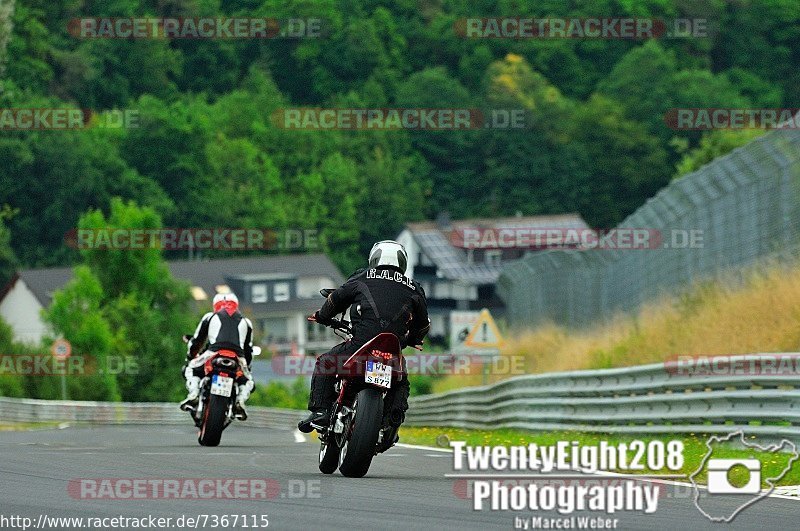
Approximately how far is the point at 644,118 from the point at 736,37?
15.7m

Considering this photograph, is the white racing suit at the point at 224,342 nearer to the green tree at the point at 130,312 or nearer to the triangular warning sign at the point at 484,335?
the triangular warning sign at the point at 484,335

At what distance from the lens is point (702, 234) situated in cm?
2312

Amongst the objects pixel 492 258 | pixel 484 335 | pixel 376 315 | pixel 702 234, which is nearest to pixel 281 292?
pixel 492 258

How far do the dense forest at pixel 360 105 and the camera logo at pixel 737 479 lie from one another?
114 meters

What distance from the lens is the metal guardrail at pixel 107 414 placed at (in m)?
41.3

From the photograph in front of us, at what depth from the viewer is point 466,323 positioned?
29.8m

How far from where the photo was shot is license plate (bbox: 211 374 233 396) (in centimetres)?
1870

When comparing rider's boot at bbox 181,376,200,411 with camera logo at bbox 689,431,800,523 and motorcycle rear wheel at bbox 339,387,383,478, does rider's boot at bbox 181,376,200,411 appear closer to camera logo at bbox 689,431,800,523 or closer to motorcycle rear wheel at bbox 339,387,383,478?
camera logo at bbox 689,431,800,523

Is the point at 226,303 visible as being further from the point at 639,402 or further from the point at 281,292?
the point at 281,292

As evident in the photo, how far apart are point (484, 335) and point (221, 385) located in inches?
336

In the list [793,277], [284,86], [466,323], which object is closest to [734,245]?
[793,277]

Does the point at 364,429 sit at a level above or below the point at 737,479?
above

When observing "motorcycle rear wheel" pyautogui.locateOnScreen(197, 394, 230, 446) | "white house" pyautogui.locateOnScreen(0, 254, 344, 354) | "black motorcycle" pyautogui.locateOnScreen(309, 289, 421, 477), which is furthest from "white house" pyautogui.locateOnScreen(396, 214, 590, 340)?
"black motorcycle" pyautogui.locateOnScreen(309, 289, 421, 477)

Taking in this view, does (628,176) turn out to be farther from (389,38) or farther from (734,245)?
(734,245)
